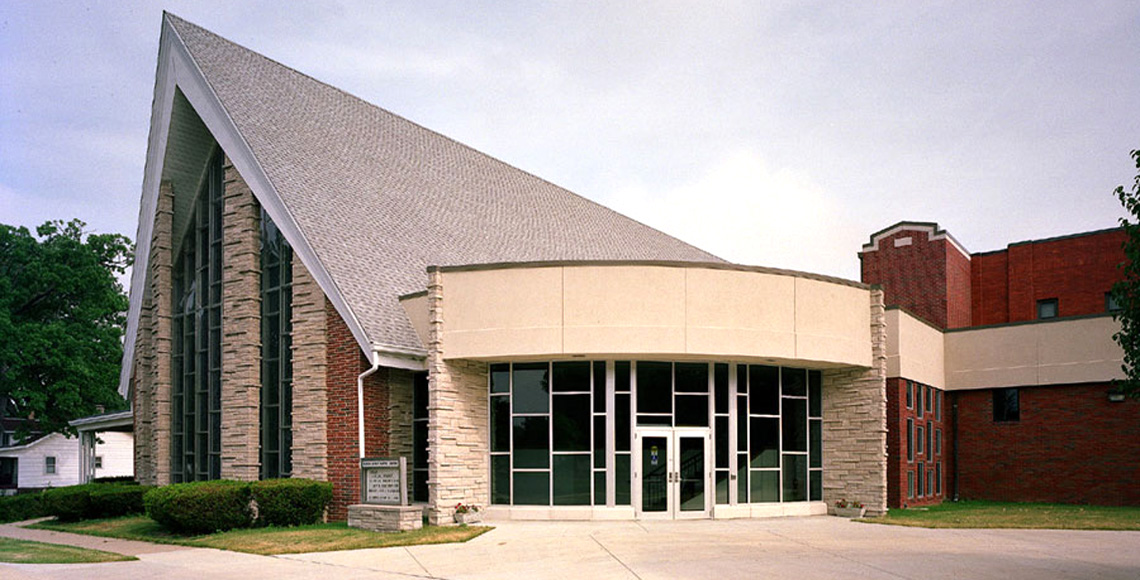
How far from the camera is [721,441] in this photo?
74.6 feet

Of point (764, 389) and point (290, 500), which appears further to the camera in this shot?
point (764, 389)

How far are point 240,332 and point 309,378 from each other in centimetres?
337

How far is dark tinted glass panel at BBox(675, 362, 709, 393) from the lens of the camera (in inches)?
890

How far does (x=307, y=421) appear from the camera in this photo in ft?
75.6

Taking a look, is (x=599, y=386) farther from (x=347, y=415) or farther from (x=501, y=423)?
(x=347, y=415)

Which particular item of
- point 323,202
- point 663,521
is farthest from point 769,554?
point 323,202

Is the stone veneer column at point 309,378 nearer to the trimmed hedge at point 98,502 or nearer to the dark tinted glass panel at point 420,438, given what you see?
the dark tinted glass panel at point 420,438

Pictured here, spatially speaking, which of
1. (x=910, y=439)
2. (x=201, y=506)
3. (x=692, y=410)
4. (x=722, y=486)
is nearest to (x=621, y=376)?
(x=692, y=410)

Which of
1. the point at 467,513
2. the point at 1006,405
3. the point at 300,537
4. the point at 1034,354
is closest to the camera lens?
the point at 300,537

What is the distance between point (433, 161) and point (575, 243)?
5410mm

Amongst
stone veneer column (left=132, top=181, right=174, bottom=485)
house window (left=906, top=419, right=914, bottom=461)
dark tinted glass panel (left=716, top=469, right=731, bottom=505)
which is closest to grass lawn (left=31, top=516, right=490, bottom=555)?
dark tinted glass panel (left=716, top=469, right=731, bottom=505)

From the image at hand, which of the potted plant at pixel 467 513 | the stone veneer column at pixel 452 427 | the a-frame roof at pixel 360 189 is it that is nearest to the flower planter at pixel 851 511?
the stone veneer column at pixel 452 427

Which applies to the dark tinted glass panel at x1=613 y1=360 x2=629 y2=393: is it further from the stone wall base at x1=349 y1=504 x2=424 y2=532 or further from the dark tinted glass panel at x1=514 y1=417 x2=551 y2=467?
the stone wall base at x1=349 y1=504 x2=424 y2=532

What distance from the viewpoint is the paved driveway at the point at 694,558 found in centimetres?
1428
